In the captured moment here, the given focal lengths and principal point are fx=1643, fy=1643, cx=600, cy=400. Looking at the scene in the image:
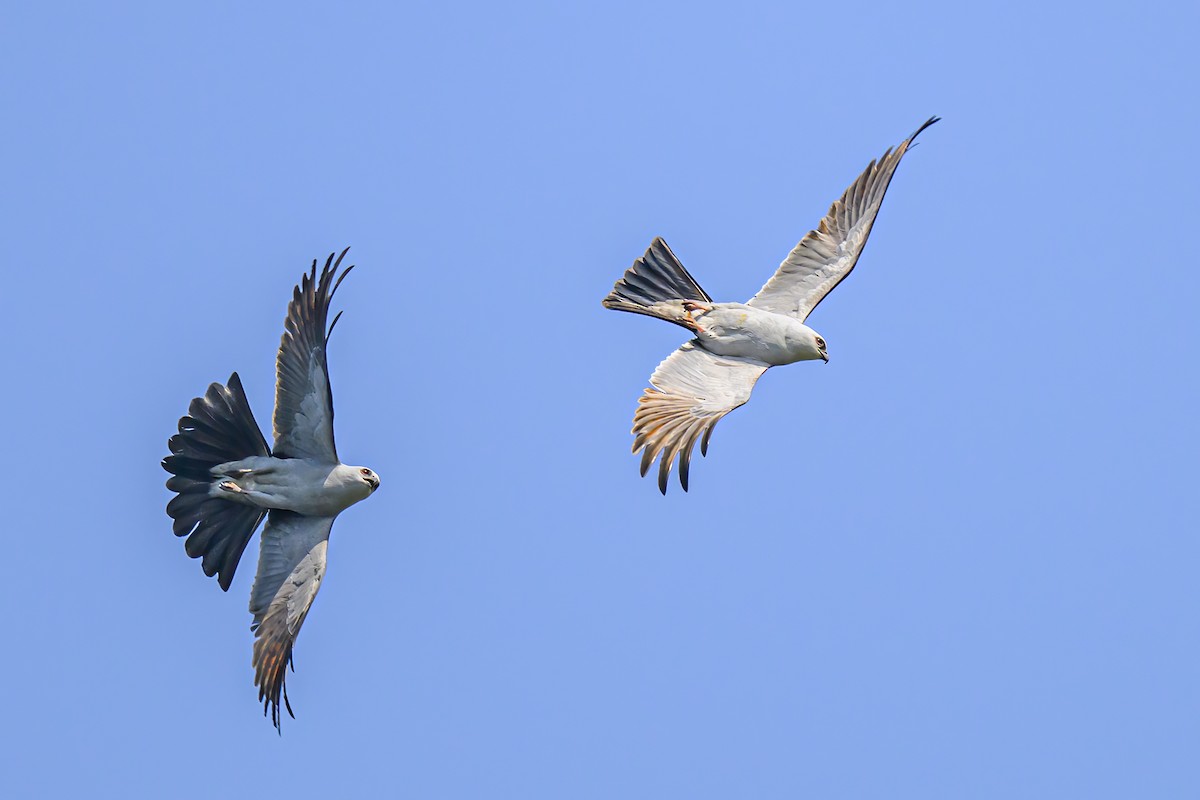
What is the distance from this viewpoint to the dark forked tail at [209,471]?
14359 millimetres

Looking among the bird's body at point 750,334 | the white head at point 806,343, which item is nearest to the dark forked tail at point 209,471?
the bird's body at point 750,334

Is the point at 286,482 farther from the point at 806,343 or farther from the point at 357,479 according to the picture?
the point at 806,343

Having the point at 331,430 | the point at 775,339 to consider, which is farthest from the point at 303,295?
the point at 775,339

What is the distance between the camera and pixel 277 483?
1440 centimetres

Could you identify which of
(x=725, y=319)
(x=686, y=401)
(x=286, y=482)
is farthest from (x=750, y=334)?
(x=286, y=482)

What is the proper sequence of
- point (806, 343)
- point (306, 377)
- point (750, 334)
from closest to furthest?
point (306, 377), point (750, 334), point (806, 343)

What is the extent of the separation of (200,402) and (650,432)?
398 cm

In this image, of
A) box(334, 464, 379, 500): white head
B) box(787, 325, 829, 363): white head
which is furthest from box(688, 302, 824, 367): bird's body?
box(334, 464, 379, 500): white head

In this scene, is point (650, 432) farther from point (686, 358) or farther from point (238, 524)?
point (238, 524)

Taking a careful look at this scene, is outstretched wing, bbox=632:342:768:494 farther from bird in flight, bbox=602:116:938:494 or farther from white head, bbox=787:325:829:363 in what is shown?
A: white head, bbox=787:325:829:363

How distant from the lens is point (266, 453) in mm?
14469

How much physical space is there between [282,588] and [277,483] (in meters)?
0.97

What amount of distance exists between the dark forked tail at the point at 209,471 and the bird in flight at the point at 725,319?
3.48 metres

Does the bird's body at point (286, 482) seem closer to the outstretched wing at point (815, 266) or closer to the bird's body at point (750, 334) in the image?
the bird's body at point (750, 334)
